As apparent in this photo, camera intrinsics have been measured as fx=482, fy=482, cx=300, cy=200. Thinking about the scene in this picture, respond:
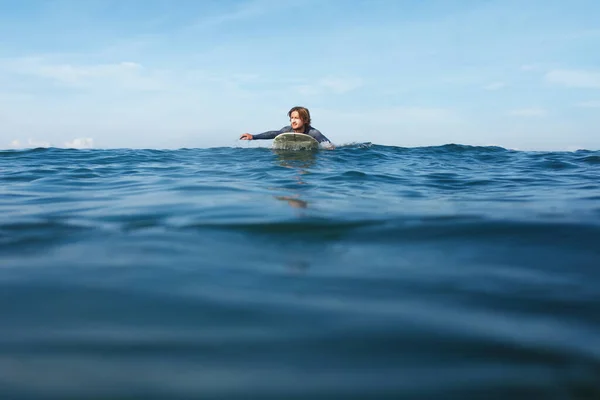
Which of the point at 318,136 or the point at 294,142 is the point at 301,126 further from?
the point at 294,142

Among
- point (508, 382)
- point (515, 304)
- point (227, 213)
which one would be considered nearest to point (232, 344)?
point (508, 382)

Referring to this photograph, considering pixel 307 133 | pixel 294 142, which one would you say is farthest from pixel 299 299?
pixel 307 133

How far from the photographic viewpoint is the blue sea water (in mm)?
1575

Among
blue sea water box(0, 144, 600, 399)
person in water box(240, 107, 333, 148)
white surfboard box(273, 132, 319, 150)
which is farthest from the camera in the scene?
person in water box(240, 107, 333, 148)

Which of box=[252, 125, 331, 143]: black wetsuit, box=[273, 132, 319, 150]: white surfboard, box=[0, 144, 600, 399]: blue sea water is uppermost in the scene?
box=[252, 125, 331, 143]: black wetsuit

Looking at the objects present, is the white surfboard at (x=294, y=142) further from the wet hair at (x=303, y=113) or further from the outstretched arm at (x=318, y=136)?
the wet hair at (x=303, y=113)

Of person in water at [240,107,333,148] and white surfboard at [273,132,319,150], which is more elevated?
person in water at [240,107,333,148]

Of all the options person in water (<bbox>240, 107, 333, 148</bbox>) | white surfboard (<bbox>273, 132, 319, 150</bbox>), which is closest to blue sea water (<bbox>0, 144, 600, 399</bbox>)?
white surfboard (<bbox>273, 132, 319, 150</bbox>)

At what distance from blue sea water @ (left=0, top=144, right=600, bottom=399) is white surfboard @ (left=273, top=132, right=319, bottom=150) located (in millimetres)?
7179

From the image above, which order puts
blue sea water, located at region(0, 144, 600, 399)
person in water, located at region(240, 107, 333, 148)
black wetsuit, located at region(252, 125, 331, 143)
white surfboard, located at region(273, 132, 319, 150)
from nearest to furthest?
blue sea water, located at region(0, 144, 600, 399) < white surfboard, located at region(273, 132, 319, 150) < person in water, located at region(240, 107, 333, 148) < black wetsuit, located at region(252, 125, 331, 143)

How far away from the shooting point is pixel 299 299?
226 cm

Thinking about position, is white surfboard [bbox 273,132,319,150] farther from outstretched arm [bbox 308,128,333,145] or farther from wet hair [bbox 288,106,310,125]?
wet hair [bbox 288,106,310,125]

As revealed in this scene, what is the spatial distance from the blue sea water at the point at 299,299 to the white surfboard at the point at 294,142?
7.18 meters

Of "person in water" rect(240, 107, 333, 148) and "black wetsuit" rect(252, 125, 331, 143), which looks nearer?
"person in water" rect(240, 107, 333, 148)
